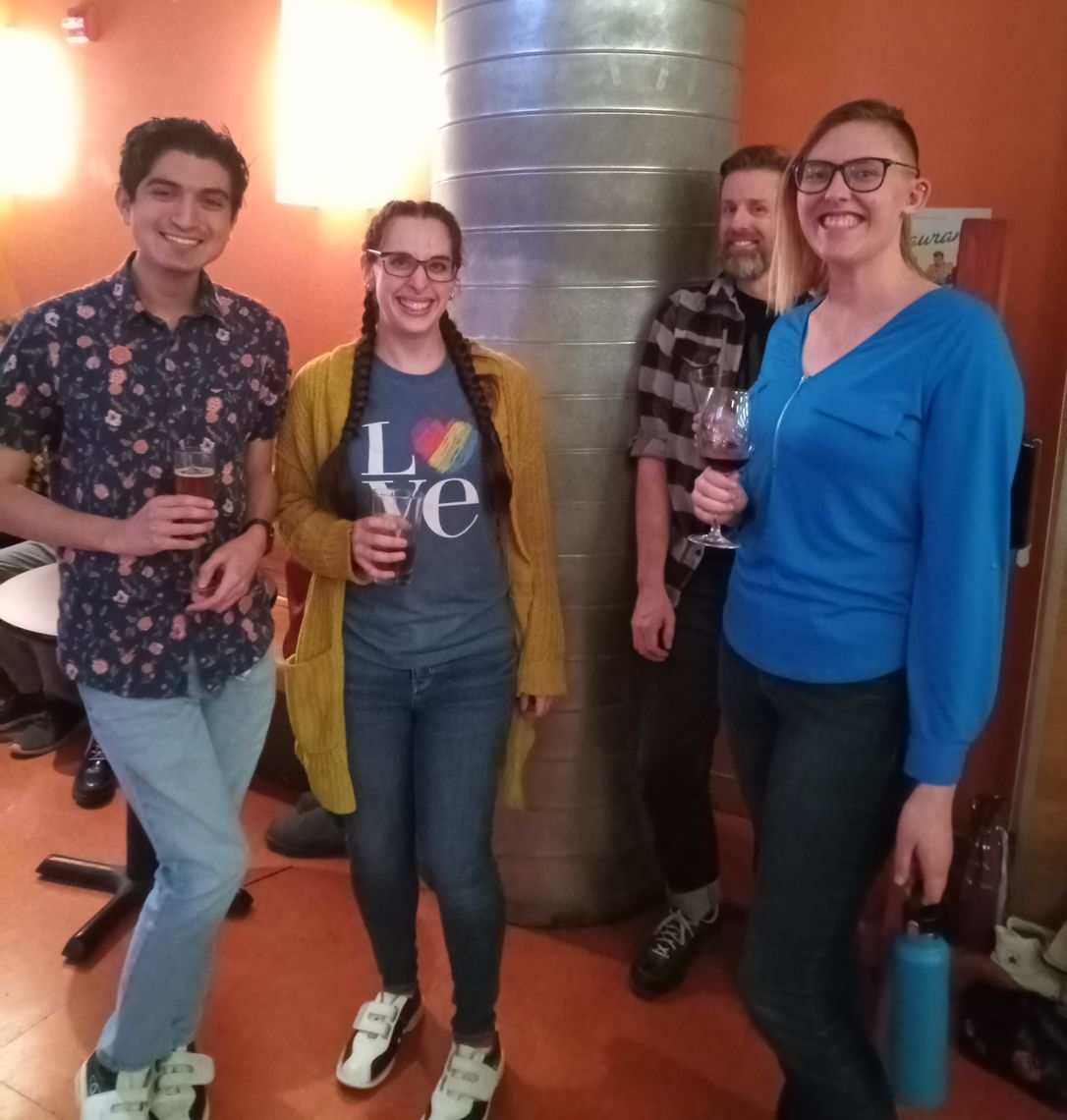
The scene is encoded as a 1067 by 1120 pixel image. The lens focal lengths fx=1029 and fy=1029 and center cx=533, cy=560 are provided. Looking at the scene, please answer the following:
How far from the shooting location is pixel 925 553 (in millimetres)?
1163

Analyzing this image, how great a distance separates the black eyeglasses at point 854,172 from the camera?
3.98 feet

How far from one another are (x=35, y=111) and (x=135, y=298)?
3.36 metres

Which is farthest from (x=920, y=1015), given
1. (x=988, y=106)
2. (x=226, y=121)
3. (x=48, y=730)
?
(x=226, y=121)

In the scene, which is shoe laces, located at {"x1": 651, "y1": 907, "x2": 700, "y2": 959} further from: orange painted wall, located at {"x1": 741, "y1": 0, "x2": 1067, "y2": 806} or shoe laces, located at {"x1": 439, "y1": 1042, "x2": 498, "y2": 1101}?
orange painted wall, located at {"x1": 741, "y1": 0, "x2": 1067, "y2": 806}

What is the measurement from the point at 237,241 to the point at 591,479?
6.57 feet

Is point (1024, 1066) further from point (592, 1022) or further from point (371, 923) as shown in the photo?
point (371, 923)

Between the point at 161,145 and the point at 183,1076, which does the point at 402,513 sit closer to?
the point at 161,145

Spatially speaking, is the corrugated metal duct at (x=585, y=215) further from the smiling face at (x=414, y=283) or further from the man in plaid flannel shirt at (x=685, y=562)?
the smiling face at (x=414, y=283)

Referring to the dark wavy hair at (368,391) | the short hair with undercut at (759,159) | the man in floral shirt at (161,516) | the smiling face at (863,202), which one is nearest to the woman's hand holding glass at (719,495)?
the smiling face at (863,202)

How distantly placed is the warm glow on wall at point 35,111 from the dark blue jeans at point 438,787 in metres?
3.44

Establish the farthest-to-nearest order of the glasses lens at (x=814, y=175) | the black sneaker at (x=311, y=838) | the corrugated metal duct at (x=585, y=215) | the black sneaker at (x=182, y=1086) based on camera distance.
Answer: the black sneaker at (x=311, y=838), the corrugated metal duct at (x=585, y=215), the black sneaker at (x=182, y=1086), the glasses lens at (x=814, y=175)

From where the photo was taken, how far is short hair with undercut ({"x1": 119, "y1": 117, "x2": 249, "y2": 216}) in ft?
4.80

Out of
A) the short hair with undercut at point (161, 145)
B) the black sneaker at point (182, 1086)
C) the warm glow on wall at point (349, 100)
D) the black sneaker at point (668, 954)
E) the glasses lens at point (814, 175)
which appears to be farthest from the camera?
the warm glow on wall at point (349, 100)

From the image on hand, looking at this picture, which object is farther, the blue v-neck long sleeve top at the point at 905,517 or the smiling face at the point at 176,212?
the smiling face at the point at 176,212
